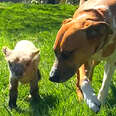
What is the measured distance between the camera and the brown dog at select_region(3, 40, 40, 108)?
4.86 m

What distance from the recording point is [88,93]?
14.8 ft

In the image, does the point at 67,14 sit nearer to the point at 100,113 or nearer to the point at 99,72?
the point at 99,72

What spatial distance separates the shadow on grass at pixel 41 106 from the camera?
4947 millimetres

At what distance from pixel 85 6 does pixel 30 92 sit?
1.44m

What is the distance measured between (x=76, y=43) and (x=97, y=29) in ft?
0.92

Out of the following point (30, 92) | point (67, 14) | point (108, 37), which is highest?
point (108, 37)

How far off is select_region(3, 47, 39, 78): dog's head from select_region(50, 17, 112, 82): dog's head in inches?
28.7

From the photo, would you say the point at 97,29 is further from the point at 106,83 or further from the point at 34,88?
the point at 34,88

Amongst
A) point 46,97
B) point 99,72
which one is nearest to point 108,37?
point 46,97

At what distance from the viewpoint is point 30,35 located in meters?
9.62

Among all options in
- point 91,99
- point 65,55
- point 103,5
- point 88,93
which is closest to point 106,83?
point 88,93

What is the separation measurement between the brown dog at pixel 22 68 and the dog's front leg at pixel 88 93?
2.14 feet

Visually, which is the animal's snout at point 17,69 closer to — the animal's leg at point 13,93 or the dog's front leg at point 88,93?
the animal's leg at point 13,93

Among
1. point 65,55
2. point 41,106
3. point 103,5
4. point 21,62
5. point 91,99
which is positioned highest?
point 103,5
